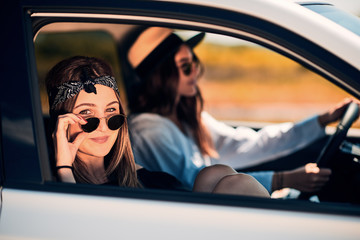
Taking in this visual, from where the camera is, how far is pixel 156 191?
1359 millimetres

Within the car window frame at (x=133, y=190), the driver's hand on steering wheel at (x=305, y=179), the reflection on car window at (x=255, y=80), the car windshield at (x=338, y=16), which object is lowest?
the driver's hand on steering wheel at (x=305, y=179)

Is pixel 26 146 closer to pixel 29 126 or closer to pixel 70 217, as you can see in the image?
pixel 29 126

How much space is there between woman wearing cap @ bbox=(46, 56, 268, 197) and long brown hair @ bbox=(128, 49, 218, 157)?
109cm

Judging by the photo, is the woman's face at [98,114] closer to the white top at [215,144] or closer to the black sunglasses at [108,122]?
the black sunglasses at [108,122]

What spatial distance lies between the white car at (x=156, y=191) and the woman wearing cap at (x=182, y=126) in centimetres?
127

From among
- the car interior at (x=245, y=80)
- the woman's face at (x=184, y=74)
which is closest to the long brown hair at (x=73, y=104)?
the woman's face at (x=184, y=74)

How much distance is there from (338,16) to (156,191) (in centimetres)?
82

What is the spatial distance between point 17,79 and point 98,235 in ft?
1.71

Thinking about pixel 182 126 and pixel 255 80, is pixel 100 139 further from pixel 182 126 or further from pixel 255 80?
pixel 255 80

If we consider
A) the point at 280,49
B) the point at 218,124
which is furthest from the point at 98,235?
the point at 218,124

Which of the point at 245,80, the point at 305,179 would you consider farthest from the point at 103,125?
the point at 245,80

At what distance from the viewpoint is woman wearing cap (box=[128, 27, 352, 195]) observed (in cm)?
279

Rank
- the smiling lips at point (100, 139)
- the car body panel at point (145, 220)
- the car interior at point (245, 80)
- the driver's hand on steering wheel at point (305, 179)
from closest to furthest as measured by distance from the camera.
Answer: the car body panel at point (145, 220)
the smiling lips at point (100, 139)
the driver's hand on steering wheel at point (305, 179)
the car interior at point (245, 80)

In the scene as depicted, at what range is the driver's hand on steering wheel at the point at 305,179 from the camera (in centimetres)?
240
